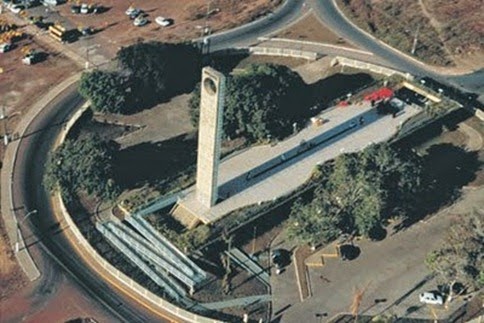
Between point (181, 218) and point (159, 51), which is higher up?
point (159, 51)

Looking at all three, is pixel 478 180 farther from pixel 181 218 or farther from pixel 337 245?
pixel 181 218

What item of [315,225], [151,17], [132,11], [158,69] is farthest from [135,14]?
[315,225]

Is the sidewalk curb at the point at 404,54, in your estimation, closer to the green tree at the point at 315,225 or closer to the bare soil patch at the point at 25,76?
the green tree at the point at 315,225

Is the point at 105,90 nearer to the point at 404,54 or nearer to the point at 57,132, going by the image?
the point at 57,132

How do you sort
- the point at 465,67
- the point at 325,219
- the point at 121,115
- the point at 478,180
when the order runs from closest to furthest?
the point at 325,219 < the point at 478,180 < the point at 121,115 < the point at 465,67

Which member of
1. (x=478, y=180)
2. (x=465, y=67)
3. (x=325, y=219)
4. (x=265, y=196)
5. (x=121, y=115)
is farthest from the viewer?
(x=465, y=67)

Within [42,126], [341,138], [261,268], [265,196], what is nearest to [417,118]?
[341,138]
